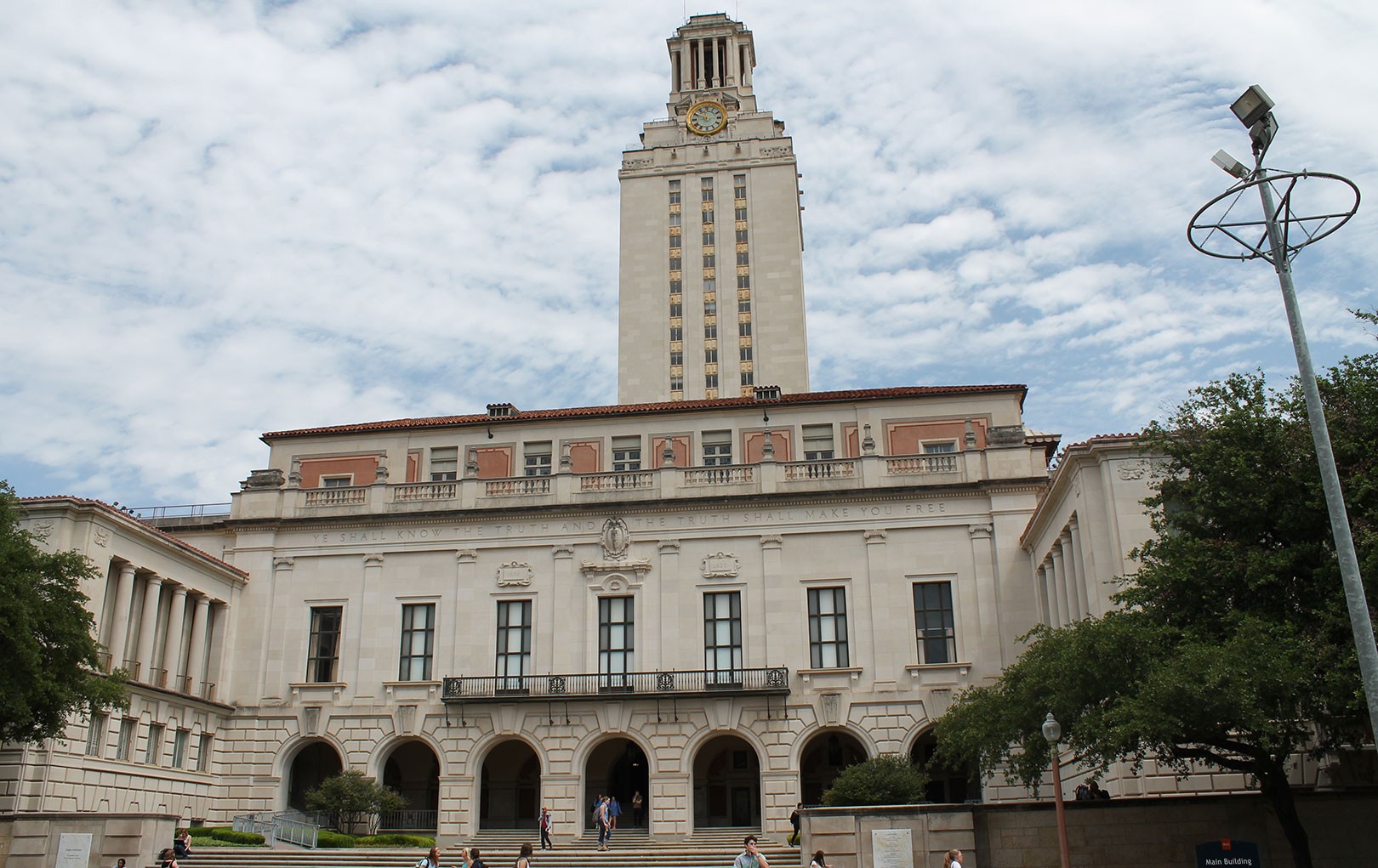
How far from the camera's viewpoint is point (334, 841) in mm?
37812

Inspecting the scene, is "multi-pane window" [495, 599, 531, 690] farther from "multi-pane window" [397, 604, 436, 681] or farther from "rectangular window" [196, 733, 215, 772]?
"rectangular window" [196, 733, 215, 772]

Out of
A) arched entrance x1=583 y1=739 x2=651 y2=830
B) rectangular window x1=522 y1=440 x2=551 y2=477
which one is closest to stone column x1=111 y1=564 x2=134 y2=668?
rectangular window x1=522 y1=440 x2=551 y2=477

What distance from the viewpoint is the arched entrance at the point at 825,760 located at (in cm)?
4353

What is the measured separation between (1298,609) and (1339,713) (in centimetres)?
238

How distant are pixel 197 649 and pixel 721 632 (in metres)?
18.6

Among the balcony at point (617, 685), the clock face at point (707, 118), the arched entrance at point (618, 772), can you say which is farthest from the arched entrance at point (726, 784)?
the clock face at point (707, 118)

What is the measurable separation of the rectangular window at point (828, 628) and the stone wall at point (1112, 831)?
13.1 meters

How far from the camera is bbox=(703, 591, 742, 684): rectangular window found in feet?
140

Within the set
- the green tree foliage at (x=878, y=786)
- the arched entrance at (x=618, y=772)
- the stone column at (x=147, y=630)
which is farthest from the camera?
the arched entrance at (x=618, y=772)

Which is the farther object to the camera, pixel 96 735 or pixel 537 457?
pixel 537 457

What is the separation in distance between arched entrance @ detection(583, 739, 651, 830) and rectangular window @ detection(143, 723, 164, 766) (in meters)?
14.6

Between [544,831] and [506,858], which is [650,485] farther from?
[506,858]

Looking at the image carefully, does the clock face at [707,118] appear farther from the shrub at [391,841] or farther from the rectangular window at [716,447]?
the shrub at [391,841]

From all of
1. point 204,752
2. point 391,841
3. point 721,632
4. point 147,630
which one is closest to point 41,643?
point 147,630
